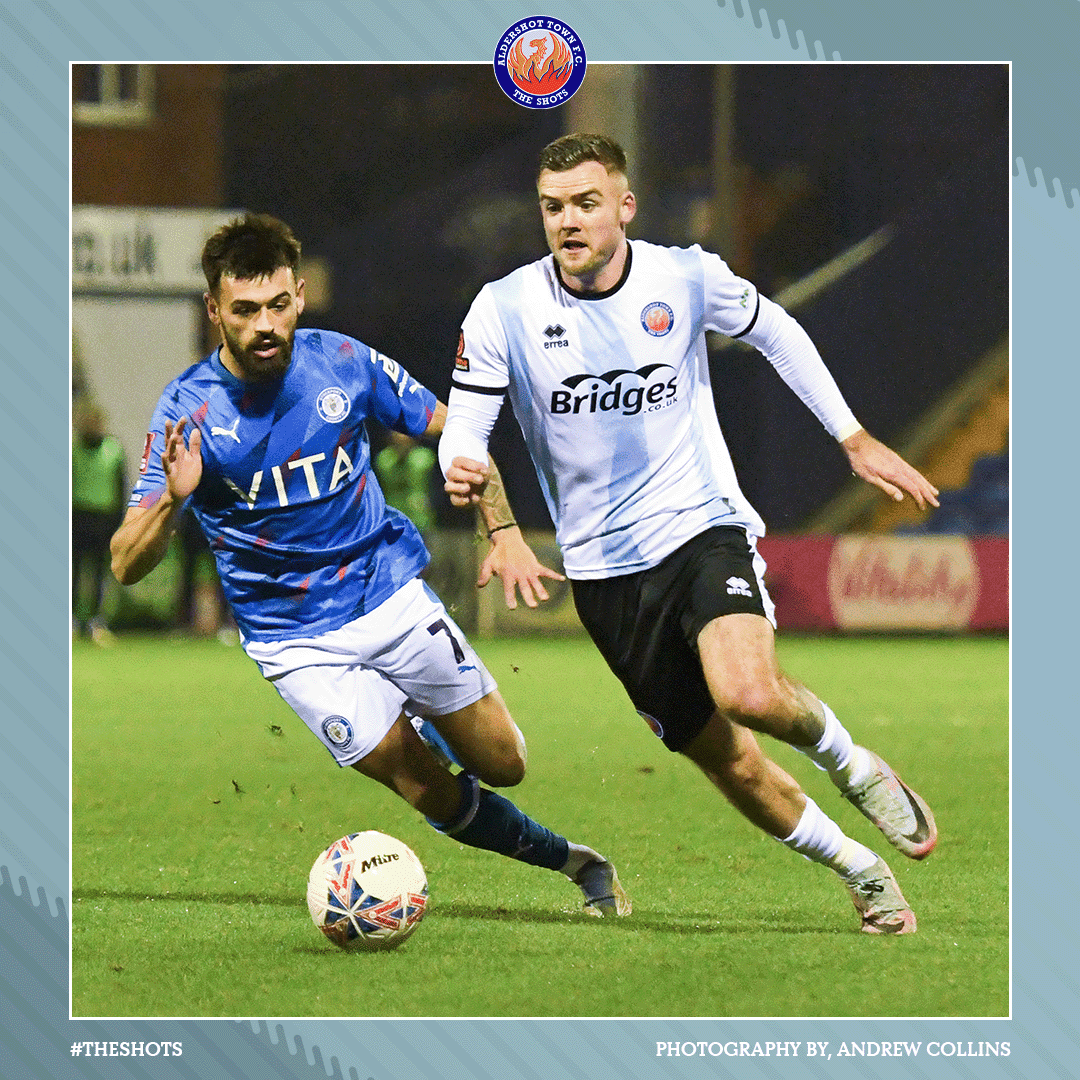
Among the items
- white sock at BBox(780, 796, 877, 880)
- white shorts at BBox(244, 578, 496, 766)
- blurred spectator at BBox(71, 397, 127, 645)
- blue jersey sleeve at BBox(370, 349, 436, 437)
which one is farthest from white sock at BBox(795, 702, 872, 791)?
blurred spectator at BBox(71, 397, 127, 645)

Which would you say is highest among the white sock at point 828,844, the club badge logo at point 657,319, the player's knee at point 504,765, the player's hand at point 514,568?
the club badge logo at point 657,319

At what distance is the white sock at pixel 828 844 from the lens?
5.38m

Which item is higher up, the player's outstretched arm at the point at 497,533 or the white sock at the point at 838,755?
the player's outstretched arm at the point at 497,533

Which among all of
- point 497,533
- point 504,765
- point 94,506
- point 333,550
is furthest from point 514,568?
point 94,506

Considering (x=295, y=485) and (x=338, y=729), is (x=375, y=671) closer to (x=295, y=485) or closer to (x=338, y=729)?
(x=338, y=729)

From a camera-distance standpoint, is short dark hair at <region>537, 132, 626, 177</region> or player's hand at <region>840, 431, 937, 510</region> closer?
player's hand at <region>840, 431, 937, 510</region>

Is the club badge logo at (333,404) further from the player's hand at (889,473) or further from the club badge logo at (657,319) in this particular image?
the player's hand at (889,473)

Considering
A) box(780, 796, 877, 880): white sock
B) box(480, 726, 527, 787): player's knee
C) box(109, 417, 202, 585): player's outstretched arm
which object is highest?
box(109, 417, 202, 585): player's outstretched arm

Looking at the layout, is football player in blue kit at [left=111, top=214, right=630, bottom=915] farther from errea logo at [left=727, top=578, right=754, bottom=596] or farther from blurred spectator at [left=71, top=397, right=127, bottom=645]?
blurred spectator at [left=71, top=397, right=127, bottom=645]

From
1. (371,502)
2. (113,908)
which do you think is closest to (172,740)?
(113,908)

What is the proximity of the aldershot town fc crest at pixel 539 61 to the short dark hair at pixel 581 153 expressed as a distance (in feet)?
0.66

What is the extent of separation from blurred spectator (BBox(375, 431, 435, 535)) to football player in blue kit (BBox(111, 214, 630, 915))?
739cm

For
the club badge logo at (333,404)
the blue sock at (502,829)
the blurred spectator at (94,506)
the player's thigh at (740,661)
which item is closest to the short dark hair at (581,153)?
the club badge logo at (333,404)

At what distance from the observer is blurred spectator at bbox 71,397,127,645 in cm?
1415
